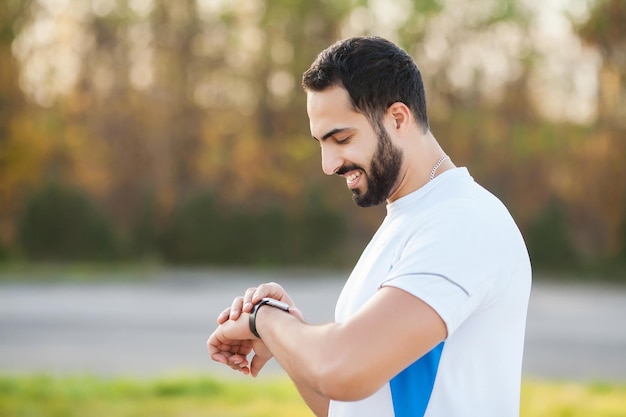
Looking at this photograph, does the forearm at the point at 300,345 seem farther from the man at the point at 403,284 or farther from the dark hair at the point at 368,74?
the dark hair at the point at 368,74

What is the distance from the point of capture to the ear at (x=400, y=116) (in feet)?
5.76

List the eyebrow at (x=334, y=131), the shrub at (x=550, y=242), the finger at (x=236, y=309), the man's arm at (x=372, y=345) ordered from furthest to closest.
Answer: the shrub at (x=550, y=242) → the finger at (x=236, y=309) → the eyebrow at (x=334, y=131) → the man's arm at (x=372, y=345)

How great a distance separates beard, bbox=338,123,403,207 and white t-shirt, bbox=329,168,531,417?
5 centimetres

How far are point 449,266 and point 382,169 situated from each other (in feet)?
1.02

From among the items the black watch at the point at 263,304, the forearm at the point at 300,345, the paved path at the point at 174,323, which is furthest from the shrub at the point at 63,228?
the forearm at the point at 300,345

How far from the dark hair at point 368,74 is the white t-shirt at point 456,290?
0.18 metres

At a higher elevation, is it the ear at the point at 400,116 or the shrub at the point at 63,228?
the shrub at the point at 63,228

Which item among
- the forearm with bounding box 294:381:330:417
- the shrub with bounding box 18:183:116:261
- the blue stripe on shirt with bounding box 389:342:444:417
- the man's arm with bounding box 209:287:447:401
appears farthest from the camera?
the shrub with bounding box 18:183:116:261

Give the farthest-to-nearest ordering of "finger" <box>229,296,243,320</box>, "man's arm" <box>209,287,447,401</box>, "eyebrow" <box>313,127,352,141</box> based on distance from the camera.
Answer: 1. "finger" <box>229,296,243,320</box>
2. "eyebrow" <box>313,127,352,141</box>
3. "man's arm" <box>209,287,447,401</box>

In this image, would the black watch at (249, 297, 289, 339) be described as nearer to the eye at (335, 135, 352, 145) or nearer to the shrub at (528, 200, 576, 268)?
the eye at (335, 135, 352, 145)

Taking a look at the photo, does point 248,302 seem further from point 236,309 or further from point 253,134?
point 253,134

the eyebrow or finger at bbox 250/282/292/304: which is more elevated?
the eyebrow

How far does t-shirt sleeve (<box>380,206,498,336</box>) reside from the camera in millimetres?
1539

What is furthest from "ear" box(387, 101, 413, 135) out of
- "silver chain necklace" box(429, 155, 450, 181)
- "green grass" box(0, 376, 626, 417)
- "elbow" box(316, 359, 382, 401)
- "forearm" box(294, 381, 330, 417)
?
"green grass" box(0, 376, 626, 417)
